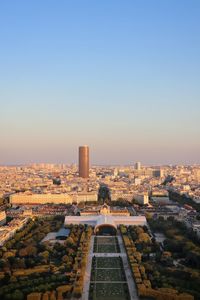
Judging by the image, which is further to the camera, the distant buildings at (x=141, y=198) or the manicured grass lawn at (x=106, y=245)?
the distant buildings at (x=141, y=198)

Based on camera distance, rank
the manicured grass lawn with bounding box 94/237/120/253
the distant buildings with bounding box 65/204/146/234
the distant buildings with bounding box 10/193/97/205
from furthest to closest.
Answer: the distant buildings with bounding box 10/193/97/205, the distant buildings with bounding box 65/204/146/234, the manicured grass lawn with bounding box 94/237/120/253

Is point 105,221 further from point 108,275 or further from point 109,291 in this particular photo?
point 109,291

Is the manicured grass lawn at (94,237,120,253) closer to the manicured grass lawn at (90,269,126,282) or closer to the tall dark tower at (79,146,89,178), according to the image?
the manicured grass lawn at (90,269,126,282)

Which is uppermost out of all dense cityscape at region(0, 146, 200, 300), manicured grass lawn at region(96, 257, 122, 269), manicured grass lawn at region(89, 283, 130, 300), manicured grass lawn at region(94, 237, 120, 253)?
dense cityscape at region(0, 146, 200, 300)

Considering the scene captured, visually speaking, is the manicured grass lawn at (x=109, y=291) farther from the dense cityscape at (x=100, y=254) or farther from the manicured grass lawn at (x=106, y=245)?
the manicured grass lawn at (x=106, y=245)

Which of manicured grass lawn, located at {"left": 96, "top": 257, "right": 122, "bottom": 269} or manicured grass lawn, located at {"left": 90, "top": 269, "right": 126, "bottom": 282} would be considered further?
manicured grass lawn, located at {"left": 96, "top": 257, "right": 122, "bottom": 269}

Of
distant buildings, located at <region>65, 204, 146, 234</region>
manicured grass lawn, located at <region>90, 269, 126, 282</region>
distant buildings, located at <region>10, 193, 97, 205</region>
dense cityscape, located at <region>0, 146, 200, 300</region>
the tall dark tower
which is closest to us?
dense cityscape, located at <region>0, 146, 200, 300</region>

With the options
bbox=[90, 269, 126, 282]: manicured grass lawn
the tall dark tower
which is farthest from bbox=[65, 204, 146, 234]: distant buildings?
the tall dark tower

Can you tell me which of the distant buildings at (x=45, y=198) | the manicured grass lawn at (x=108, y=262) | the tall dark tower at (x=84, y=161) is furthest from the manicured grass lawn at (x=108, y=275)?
the tall dark tower at (x=84, y=161)

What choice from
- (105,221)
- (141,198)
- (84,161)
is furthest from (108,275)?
(84,161)
